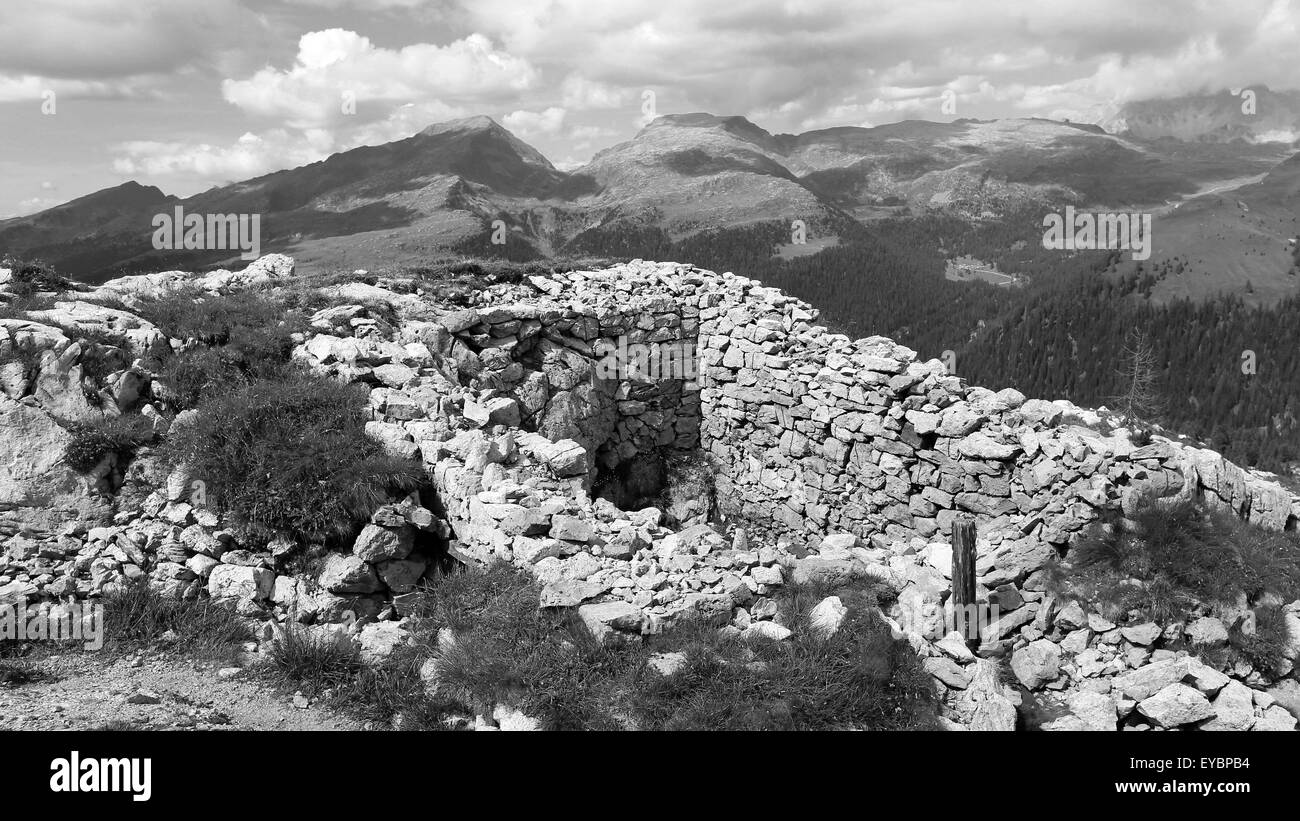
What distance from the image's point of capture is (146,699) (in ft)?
24.6

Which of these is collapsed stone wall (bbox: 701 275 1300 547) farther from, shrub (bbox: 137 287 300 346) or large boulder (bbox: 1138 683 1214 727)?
shrub (bbox: 137 287 300 346)

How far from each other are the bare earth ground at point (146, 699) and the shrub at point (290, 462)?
2263 mm

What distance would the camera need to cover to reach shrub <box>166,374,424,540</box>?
10.0 metres

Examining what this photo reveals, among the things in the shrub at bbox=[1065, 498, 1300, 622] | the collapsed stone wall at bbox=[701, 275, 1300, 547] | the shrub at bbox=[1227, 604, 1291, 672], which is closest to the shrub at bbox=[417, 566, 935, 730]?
the shrub at bbox=[1065, 498, 1300, 622]

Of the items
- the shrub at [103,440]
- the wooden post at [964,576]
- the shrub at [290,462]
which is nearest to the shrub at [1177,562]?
the wooden post at [964,576]

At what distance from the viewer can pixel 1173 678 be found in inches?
327

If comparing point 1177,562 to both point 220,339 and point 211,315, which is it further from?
point 211,315

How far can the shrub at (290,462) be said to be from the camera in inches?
395

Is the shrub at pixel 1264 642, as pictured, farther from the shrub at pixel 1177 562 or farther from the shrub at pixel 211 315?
the shrub at pixel 211 315

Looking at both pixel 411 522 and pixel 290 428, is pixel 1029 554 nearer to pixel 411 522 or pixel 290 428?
pixel 411 522

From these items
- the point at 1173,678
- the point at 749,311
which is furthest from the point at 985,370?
the point at 1173,678

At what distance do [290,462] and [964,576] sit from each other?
9.73 meters

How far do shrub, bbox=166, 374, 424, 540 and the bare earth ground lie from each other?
2263 millimetres

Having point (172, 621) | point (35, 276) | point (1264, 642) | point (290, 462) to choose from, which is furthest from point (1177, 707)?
point (35, 276)
